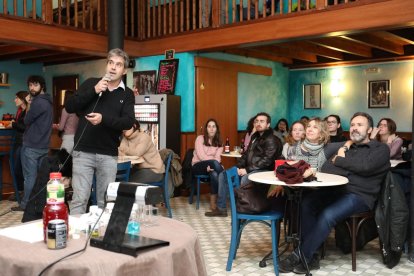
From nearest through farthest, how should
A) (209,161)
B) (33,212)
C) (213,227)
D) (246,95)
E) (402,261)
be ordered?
(33,212) → (402,261) → (213,227) → (209,161) → (246,95)

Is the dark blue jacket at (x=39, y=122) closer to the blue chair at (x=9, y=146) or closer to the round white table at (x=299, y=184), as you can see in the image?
the blue chair at (x=9, y=146)

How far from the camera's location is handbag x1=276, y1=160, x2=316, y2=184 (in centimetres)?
349

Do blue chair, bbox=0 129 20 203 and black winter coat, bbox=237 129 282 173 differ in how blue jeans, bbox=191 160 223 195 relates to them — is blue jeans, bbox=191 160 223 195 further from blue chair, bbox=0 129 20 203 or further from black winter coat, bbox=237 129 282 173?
blue chair, bbox=0 129 20 203

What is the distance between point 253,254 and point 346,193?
104 centimetres

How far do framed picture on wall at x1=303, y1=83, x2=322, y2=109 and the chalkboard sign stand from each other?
12.5ft

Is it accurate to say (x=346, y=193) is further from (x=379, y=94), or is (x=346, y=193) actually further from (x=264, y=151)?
(x=379, y=94)

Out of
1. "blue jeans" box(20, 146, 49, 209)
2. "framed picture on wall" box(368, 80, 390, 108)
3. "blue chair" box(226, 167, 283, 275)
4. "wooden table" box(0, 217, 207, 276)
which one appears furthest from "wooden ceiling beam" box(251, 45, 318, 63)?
"wooden table" box(0, 217, 207, 276)

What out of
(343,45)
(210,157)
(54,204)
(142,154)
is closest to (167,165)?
(142,154)

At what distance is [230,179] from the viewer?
3857 millimetres

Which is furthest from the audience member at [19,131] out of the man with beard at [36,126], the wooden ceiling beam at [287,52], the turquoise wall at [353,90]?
the turquoise wall at [353,90]

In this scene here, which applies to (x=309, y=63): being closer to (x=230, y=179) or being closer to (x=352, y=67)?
(x=352, y=67)

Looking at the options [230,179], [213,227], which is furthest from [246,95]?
[230,179]

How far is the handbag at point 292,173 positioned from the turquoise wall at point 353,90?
645cm

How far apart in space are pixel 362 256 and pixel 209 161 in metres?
2.61
